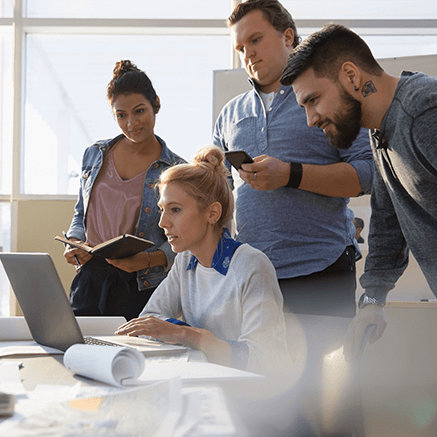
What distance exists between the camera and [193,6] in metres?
3.80

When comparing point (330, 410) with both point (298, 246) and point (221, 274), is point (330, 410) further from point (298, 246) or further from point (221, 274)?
point (221, 274)

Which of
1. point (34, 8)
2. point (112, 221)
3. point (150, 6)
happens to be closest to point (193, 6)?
point (150, 6)

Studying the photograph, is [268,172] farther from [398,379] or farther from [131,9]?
[131,9]

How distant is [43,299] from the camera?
103 cm

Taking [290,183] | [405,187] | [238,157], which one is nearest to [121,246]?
[238,157]

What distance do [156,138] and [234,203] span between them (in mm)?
509

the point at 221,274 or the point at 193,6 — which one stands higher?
the point at 193,6

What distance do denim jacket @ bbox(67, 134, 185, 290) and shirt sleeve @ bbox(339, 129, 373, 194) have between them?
0.68 meters

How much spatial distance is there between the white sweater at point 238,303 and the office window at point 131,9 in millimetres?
2802

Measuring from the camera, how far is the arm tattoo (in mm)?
1260

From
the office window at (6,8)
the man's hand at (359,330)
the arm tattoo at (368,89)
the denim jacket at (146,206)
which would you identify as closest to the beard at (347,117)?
the arm tattoo at (368,89)

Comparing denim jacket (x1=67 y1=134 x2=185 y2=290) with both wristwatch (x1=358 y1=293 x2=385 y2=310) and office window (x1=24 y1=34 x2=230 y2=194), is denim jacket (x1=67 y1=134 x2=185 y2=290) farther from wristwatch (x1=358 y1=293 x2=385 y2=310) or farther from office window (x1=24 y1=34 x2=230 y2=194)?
office window (x1=24 y1=34 x2=230 y2=194)

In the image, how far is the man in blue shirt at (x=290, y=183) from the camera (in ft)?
4.96

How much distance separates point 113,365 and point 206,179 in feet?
2.79
